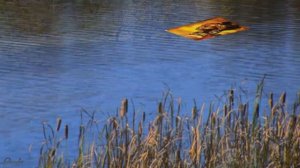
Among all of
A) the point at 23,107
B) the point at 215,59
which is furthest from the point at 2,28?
the point at 23,107

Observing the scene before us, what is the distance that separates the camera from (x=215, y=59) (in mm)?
7695

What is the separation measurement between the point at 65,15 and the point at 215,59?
10.3ft

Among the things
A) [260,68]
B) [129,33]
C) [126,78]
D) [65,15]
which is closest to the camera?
[126,78]

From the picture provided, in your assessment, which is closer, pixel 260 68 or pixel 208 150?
pixel 208 150

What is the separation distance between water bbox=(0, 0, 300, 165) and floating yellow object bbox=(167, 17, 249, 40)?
0.60 ft

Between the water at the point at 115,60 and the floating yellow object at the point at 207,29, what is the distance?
183 millimetres

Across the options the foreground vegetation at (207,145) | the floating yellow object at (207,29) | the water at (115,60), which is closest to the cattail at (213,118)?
the foreground vegetation at (207,145)

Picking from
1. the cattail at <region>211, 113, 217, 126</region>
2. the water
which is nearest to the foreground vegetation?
the cattail at <region>211, 113, 217, 126</region>

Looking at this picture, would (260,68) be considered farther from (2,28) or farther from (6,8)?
(6,8)

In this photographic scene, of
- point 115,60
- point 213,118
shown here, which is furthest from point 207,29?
point 213,118

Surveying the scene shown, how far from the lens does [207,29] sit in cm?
934

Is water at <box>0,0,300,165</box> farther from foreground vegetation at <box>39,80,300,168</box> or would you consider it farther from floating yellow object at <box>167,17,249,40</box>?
foreground vegetation at <box>39,80,300,168</box>

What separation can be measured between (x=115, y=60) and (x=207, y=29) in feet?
6.69

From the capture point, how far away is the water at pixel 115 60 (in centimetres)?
597
